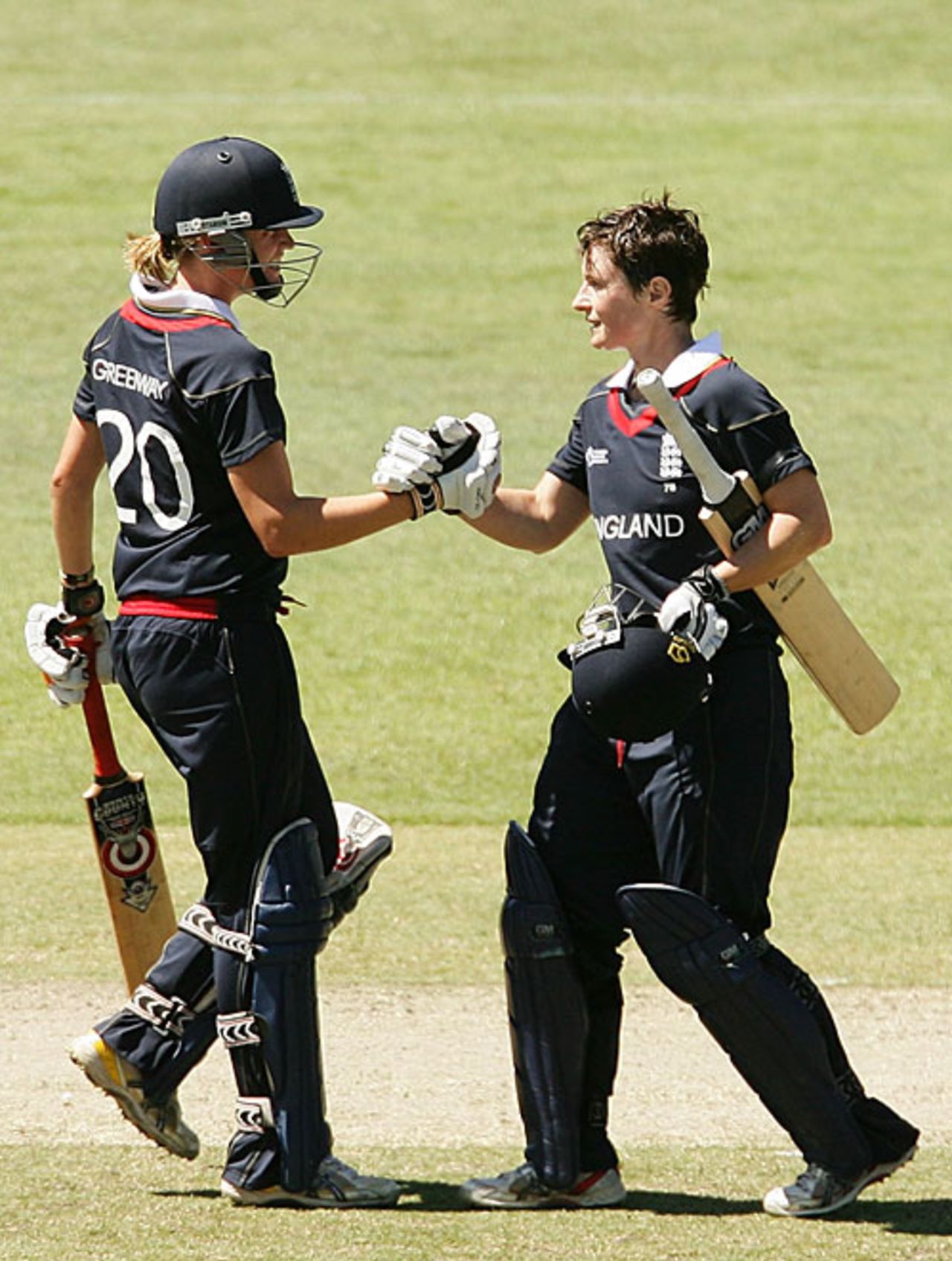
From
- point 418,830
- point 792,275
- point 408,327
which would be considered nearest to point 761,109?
point 792,275

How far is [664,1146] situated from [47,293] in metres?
11.2

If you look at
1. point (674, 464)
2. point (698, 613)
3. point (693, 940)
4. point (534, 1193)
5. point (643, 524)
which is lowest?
point (534, 1193)

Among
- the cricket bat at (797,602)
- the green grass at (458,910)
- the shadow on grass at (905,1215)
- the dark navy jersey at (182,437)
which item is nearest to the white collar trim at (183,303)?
the dark navy jersey at (182,437)

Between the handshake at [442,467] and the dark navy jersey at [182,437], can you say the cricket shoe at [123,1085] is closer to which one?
the dark navy jersey at [182,437]

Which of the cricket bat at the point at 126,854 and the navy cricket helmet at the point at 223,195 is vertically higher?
the navy cricket helmet at the point at 223,195

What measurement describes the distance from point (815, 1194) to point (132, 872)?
5.21ft

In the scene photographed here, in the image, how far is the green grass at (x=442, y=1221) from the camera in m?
3.92

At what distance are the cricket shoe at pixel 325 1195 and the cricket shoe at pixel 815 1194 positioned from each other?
705 mm

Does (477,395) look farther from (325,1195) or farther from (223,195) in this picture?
(325,1195)

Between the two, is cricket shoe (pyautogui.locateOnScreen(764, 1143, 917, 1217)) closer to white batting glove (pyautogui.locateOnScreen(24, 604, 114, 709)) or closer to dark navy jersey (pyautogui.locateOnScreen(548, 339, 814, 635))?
dark navy jersey (pyautogui.locateOnScreen(548, 339, 814, 635))

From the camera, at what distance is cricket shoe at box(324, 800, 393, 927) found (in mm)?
4562

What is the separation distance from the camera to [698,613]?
Answer: 13.3 feet

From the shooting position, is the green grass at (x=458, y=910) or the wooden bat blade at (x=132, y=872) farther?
the green grass at (x=458, y=910)

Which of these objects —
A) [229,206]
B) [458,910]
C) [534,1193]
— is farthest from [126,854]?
[458,910]
